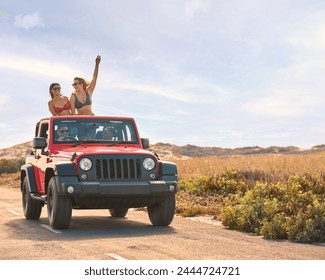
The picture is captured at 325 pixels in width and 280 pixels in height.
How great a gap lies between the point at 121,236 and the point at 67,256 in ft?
7.36

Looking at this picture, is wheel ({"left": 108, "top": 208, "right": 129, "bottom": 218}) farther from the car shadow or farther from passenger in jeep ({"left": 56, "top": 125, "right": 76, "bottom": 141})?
passenger in jeep ({"left": 56, "top": 125, "right": 76, "bottom": 141})

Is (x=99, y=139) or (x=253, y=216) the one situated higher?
(x=99, y=139)

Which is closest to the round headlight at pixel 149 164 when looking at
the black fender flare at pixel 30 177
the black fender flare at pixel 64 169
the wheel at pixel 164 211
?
the wheel at pixel 164 211

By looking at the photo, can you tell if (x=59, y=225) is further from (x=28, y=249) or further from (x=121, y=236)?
(x=28, y=249)

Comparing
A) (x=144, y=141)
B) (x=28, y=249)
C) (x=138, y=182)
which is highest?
(x=144, y=141)

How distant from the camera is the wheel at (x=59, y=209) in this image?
10.8 m

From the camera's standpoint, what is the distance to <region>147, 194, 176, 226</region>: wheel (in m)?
11.5

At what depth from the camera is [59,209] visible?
427 inches

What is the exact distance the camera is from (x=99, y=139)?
12.4m

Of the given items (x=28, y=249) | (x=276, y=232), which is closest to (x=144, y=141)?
(x=276, y=232)

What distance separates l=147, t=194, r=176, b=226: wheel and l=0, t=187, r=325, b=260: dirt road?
22 cm

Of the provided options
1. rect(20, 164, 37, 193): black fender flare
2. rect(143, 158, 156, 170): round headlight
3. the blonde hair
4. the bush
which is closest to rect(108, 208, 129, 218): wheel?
rect(20, 164, 37, 193): black fender flare
